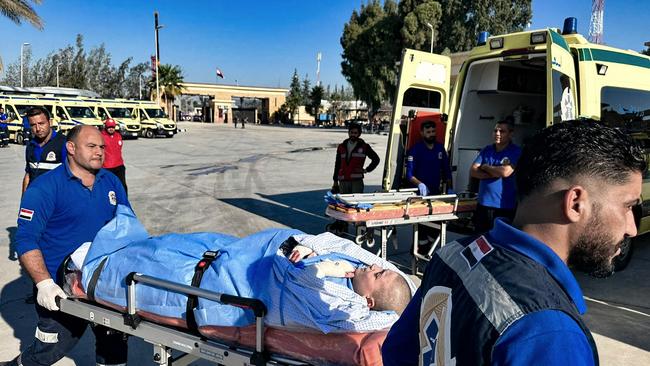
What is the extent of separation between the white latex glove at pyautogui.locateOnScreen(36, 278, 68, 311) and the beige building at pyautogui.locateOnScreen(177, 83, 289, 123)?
6290 centimetres

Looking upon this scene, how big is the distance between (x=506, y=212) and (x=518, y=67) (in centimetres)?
293

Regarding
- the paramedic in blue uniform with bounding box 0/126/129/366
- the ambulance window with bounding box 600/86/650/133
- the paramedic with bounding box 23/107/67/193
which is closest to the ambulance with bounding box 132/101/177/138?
the paramedic with bounding box 23/107/67/193

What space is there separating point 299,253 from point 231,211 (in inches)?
272

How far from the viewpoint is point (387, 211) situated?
488cm

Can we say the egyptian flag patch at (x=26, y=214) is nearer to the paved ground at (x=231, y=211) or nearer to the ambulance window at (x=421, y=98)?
the paved ground at (x=231, y=211)

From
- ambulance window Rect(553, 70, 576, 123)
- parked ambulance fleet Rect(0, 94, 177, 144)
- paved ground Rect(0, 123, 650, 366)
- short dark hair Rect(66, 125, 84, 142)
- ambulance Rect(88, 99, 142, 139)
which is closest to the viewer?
short dark hair Rect(66, 125, 84, 142)

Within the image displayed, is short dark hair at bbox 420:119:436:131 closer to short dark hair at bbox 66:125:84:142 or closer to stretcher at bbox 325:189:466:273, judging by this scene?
stretcher at bbox 325:189:466:273

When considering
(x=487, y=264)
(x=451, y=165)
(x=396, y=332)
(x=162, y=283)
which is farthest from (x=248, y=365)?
(x=451, y=165)

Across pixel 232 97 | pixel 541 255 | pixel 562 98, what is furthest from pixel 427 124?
pixel 232 97

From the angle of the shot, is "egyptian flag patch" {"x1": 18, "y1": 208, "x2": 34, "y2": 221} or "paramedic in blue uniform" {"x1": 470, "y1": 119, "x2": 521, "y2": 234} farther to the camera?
"paramedic in blue uniform" {"x1": 470, "y1": 119, "x2": 521, "y2": 234}

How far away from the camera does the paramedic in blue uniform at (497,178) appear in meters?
4.75

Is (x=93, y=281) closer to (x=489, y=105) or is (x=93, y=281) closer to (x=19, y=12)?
(x=489, y=105)

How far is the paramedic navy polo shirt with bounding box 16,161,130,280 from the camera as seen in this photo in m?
2.82

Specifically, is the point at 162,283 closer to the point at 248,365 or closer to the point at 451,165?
the point at 248,365
